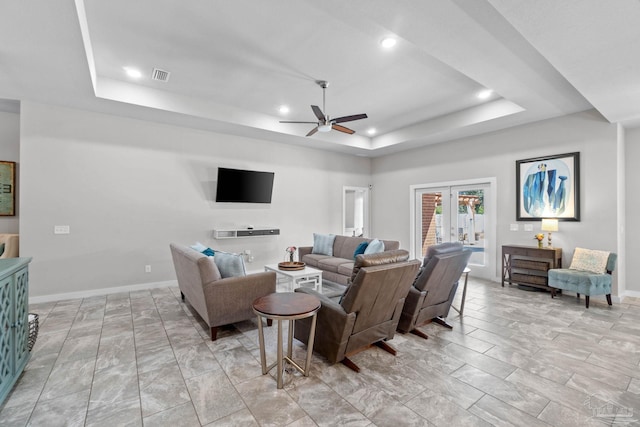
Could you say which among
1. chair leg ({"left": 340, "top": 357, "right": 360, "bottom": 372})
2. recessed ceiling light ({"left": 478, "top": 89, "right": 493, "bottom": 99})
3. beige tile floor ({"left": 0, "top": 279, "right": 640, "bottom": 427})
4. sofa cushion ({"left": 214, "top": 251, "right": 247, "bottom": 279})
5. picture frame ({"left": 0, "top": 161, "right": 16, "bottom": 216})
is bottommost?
beige tile floor ({"left": 0, "top": 279, "right": 640, "bottom": 427})

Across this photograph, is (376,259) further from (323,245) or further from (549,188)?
(549,188)

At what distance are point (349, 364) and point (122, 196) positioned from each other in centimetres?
457

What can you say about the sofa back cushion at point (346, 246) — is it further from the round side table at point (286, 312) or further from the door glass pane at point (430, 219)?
the round side table at point (286, 312)

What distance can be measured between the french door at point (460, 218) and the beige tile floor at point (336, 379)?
242 centimetres

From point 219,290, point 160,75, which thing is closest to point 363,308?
point 219,290

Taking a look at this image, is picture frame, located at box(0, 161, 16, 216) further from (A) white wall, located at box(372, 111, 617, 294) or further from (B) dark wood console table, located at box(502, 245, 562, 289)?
(B) dark wood console table, located at box(502, 245, 562, 289)

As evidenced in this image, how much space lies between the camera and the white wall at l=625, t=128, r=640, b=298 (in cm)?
467

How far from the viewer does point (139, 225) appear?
5.05 meters

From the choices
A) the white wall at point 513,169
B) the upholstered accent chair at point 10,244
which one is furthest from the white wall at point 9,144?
the white wall at point 513,169

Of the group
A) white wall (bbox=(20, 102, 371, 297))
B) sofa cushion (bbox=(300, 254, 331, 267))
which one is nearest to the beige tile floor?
white wall (bbox=(20, 102, 371, 297))

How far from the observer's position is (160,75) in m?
4.05

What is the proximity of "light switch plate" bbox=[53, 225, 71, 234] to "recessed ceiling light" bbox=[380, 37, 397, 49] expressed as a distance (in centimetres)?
518

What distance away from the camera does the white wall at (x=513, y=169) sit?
4539mm

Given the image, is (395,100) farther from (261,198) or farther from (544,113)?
(261,198)
